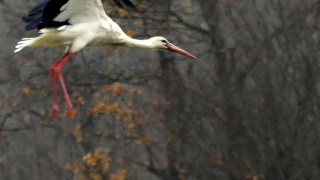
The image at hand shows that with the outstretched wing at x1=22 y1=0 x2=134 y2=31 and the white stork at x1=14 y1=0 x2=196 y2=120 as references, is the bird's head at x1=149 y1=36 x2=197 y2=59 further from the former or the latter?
the outstretched wing at x1=22 y1=0 x2=134 y2=31

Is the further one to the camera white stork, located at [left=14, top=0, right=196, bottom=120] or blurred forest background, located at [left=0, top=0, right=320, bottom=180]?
blurred forest background, located at [left=0, top=0, right=320, bottom=180]

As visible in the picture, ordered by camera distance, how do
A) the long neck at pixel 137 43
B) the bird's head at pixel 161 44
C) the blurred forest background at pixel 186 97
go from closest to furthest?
the long neck at pixel 137 43 < the bird's head at pixel 161 44 < the blurred forest background at pixel 186 97

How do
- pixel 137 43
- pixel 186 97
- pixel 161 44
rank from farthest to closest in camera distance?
1. pixel 186 97
2. pixel 161 44
3. pixel 137 43

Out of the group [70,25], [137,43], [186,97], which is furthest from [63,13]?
[186,97]

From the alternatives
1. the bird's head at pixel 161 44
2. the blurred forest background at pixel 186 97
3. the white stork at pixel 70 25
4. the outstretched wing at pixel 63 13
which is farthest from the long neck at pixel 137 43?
the blurred forest background at pixel 186 97

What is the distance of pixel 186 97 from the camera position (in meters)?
10.2

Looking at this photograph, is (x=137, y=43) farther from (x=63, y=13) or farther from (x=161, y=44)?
(x=63, y=13)

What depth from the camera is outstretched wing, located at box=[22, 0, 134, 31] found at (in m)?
7.75

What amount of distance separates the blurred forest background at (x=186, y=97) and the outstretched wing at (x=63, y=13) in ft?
8.07

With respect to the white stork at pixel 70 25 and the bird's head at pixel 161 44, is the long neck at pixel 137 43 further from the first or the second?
the white stork at pixel 70 25

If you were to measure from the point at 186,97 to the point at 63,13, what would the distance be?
267 centimetres

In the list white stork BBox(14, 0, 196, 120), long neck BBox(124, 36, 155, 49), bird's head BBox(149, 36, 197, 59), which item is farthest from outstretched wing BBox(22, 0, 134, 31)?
bird's head BBox(149, 36, 197, 59)

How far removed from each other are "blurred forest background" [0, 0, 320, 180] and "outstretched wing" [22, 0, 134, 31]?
2.46 m

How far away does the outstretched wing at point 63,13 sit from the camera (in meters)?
7.75
